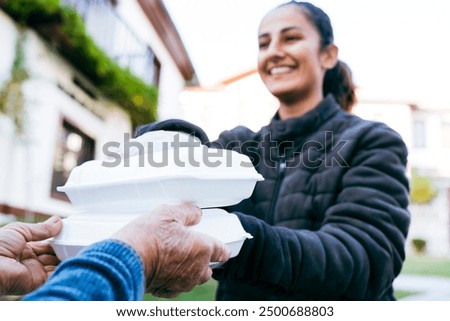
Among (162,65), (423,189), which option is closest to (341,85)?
(423,189)

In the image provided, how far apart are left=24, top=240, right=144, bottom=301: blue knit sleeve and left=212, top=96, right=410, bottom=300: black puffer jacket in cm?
17

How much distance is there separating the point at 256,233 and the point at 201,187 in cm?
8

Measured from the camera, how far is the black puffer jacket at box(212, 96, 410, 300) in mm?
455

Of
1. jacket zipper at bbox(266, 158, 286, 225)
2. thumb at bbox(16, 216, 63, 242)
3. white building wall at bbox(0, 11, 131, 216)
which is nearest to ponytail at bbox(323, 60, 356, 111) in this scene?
jacket zipper at bbox(266, 158, 286, 225)

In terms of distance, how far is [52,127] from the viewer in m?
1.46

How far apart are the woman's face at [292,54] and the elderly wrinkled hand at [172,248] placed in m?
0.29

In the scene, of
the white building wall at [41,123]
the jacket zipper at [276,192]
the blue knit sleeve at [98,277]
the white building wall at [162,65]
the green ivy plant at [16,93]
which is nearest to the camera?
the blue knit sleeve at [98,277]

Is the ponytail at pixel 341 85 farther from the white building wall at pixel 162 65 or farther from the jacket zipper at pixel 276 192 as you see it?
the white building wall at pixel 162 65

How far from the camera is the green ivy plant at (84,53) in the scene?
4.46ft

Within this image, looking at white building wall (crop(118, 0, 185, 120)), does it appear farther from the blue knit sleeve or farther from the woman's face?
the blue knit sleeve

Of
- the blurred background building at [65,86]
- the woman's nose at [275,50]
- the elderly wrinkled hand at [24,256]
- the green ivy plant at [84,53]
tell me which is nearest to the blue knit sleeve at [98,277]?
the elderly wrinkled hand at [24,256]

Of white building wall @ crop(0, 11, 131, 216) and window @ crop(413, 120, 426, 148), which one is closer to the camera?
window @ crop(413, 120, 426, 148)

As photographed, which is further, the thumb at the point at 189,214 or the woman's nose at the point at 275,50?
the woman's nose at the point at 275,50

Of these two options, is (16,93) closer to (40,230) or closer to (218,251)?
(40,230)
